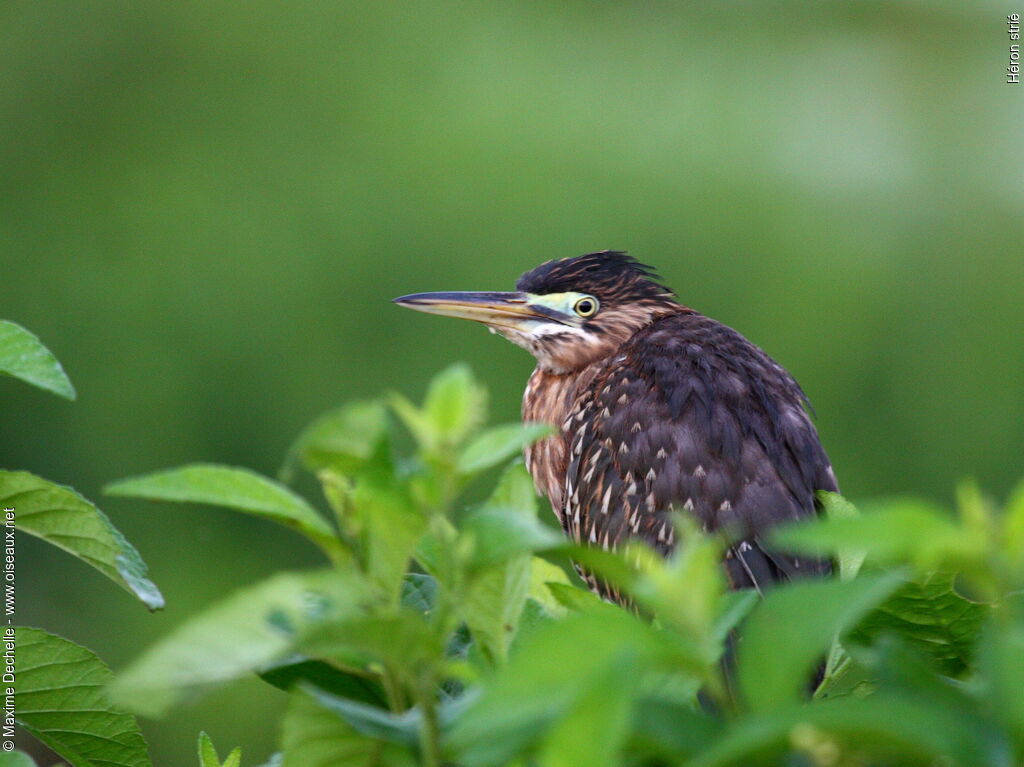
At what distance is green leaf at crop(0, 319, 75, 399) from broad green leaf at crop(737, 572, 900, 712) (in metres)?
0.38

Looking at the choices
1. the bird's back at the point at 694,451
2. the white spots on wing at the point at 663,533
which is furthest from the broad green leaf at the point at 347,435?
the white spots on wing at the point at 663,533

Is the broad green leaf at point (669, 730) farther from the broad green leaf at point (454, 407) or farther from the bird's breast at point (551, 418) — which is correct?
the bird's breast at point (551, 418)

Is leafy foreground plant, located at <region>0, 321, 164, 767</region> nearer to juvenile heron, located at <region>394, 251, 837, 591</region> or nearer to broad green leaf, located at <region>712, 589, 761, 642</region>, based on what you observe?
broad green leaf, located at <region>712, 589, 761, 642</region>

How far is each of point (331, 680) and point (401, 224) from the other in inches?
318

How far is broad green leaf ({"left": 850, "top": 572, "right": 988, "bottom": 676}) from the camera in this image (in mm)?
645

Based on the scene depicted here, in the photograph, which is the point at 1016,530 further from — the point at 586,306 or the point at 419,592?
the point at 586,306

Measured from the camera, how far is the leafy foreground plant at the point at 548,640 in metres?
0.39

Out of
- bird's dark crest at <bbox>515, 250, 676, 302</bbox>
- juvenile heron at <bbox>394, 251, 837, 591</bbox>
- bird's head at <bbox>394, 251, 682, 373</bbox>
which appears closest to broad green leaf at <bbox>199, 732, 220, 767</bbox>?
juvenile heron at <bbox>394, 251, 837, 591</bbox>

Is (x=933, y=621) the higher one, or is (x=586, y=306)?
(x=933, y=621)

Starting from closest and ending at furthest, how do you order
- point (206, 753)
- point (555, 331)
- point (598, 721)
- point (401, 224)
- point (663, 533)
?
point (598, 721) < point (206, 753) < point (663, 533) < point (555, 331) < point (401, 224)

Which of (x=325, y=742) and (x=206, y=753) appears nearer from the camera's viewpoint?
(x=325, y=742)

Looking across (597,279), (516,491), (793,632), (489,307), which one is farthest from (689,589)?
(597,279)

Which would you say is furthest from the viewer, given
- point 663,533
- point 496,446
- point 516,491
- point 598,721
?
point 663,533

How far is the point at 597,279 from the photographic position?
2.97m
